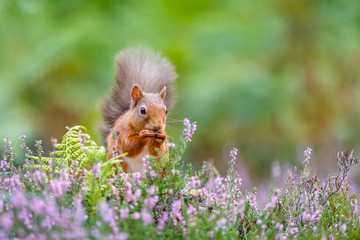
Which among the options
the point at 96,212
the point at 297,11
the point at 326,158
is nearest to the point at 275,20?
the point at 297,11

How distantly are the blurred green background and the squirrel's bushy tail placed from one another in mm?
3378

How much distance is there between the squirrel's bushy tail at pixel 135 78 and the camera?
268 cm

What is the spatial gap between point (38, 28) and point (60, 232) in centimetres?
674

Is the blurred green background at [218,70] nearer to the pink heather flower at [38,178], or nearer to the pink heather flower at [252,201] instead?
the pink heather flower at [252,201]

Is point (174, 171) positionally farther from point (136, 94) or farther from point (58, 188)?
point (136, 94)

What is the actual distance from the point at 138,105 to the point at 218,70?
5.17m

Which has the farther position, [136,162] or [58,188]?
[136,162]

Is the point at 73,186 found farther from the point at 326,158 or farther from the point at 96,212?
the point at 326,158

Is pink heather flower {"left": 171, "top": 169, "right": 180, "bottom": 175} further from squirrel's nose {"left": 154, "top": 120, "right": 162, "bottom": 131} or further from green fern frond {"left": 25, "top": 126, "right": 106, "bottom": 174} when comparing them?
squirrel's nose {"left": 154, "top": 120, "right": 162, "bottom": 131}

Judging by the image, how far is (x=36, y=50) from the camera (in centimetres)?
745

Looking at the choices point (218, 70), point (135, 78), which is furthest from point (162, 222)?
point (218, 70)

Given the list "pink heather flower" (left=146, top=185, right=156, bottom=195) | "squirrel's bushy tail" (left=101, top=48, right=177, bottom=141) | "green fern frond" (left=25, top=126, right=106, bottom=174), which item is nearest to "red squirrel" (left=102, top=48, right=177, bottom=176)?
"squirrel's bushy tail" (left=101, top=48, right=177, bottom=141)

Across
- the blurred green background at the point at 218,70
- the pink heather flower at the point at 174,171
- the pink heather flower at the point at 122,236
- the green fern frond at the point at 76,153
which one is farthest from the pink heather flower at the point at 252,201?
the blurred green background at the point at 218,70

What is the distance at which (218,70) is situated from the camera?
7.50 metres
